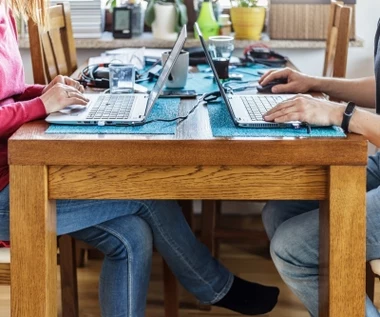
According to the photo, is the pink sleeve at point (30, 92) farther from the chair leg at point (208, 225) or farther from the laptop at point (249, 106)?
the chair leg at point (208, 225)

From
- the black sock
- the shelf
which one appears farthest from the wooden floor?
the shelf

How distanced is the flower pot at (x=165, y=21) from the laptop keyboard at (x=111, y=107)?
1.14 metres

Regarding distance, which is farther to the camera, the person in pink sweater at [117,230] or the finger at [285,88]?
the finger at [285,88]

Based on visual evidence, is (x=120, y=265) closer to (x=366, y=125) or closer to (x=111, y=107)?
(x=111, y=107)

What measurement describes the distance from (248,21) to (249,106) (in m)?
1.31

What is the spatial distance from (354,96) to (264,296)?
2.05ft

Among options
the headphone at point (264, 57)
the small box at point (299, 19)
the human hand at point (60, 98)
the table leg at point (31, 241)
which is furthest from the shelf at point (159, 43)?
the table leg at point (31, 241)

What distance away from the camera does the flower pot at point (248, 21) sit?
3.07 meters

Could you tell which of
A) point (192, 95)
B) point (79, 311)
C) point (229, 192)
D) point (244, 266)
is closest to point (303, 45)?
point (244, 266)

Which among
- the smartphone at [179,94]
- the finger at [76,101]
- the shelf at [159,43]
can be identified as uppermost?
the finger at [76,101]

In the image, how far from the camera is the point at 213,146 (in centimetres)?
155

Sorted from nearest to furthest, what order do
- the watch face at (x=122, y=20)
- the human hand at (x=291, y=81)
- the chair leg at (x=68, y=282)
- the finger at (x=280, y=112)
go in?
the finger at (x=280, y=112)
the human hand at (x=291, y=81)
the chair leg at (x=68, y=282)
the watch face at (x=122, y=20)

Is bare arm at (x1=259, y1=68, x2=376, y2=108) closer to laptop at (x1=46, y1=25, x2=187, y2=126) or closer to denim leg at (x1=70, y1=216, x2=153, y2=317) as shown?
laptop at (x1=46, y1=25, x2=187, y2=126)

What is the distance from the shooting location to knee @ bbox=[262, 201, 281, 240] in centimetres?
204
